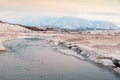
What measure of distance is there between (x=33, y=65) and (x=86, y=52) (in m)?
13.1

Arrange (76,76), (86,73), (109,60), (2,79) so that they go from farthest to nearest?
(109,60) → (86,73) → (76,76) → (2,79)

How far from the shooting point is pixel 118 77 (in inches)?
935

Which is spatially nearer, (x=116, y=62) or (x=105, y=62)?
(x=116, y=62)

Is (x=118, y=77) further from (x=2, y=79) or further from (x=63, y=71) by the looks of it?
(x=2, y=79)

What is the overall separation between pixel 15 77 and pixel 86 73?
289 inches

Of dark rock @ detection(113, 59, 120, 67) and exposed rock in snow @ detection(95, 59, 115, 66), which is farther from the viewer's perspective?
exposed rock in snow @ detection(95, 59, 115, 66)

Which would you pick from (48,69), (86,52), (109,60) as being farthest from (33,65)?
(86,52)

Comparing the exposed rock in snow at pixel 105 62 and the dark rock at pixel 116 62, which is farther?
the exposed rock in snow at pixel 105 62

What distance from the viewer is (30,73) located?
23.6 m

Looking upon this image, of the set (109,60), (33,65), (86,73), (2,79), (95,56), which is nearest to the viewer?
(2,79)

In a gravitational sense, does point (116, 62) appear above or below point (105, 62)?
above

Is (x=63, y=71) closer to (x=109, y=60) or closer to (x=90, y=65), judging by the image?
(x=90, y=65)

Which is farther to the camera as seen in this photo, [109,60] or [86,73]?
[109,60]

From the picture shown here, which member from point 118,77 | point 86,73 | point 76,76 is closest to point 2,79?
point 76,76
